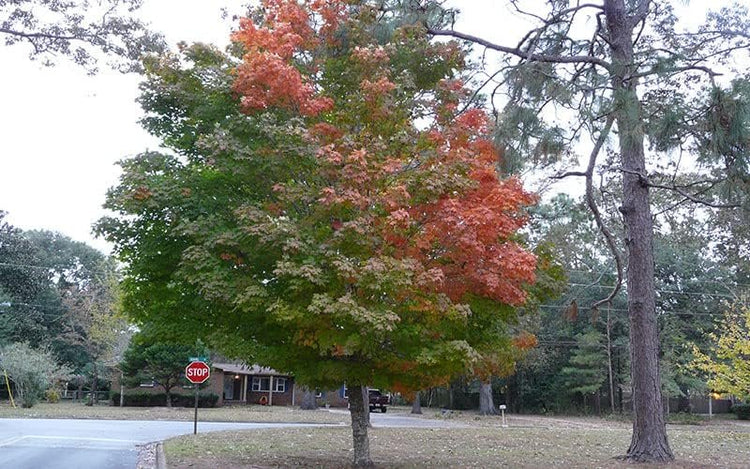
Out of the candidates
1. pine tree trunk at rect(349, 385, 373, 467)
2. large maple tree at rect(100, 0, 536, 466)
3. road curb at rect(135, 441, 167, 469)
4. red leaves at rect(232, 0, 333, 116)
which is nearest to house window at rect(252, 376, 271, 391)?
road curb at rect(135, 441, 167, 469)

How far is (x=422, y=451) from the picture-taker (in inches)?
639

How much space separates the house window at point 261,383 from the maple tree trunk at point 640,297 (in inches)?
1537

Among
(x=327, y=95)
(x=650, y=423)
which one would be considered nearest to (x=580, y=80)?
(x=327, y=95)

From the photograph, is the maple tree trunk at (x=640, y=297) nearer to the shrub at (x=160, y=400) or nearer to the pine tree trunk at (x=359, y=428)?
the pine tree trunk at (x=359, y=428)

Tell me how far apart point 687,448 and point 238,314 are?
39.7 feet

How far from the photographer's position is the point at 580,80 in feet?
39.1

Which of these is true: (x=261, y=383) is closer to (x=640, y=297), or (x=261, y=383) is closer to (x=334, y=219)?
(x=640, y=297)

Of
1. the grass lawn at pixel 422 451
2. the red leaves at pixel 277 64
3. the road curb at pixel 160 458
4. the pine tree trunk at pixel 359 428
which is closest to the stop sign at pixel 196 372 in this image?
the grass lawn at pixel 422 451

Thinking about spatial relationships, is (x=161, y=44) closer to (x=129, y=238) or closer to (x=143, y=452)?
(x=129, y=238)

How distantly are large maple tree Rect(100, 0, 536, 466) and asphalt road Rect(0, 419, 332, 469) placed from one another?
146 inches

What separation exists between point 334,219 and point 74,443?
10.9m

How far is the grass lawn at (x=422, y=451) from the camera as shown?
42.8 feet

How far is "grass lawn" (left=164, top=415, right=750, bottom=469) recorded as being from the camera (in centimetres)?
1303

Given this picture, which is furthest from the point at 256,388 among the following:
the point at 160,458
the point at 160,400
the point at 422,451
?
the point at 160,458
